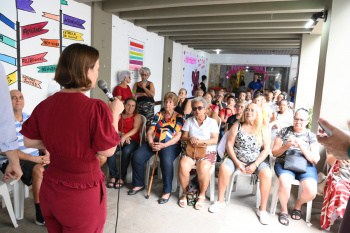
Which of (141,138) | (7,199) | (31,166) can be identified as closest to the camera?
(7,199)

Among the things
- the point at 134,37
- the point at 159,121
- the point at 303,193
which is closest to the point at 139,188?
the point at 159,121

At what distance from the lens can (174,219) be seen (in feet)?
8.13

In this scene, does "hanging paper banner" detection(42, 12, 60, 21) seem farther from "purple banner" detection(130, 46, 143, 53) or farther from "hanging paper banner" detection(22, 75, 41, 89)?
"purple banner" detection(130, 46, 143, 53)

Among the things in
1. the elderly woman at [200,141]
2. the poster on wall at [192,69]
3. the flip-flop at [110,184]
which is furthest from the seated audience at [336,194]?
the poster on wall at [192,69]

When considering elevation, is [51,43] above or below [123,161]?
above

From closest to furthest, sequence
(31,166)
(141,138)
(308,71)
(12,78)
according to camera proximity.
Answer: (31,166), (12,78), (141,138), (308,71)

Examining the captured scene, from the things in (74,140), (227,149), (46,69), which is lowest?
(227,149)

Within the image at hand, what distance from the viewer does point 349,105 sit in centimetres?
281

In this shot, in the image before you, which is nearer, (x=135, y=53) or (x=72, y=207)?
(x=72, y=207)

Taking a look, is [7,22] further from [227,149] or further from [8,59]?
[227,149]

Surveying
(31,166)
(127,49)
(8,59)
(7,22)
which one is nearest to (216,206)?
(31,166)

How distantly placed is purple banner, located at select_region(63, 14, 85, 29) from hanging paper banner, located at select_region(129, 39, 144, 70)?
1476 mm

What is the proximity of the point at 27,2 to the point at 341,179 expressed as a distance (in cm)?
414

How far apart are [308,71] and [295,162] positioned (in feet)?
14.1
